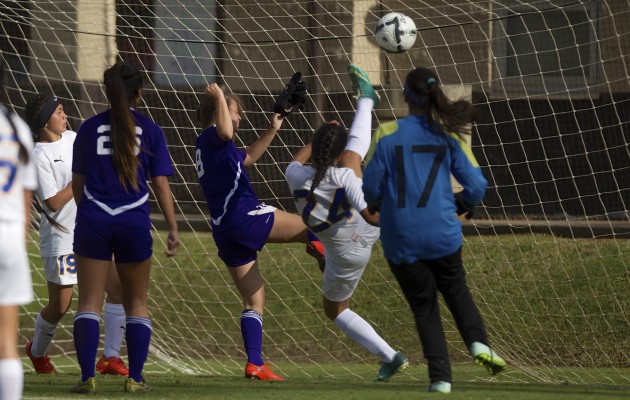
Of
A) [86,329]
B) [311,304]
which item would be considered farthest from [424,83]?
[311,304]

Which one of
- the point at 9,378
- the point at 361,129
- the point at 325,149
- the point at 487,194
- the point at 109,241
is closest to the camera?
the point at 9,378

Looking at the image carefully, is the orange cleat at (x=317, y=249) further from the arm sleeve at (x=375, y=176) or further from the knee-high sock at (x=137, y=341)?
the arm sleeve at (x=375, y=176)

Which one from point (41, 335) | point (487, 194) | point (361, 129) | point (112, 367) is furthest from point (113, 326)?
point (487, 194)

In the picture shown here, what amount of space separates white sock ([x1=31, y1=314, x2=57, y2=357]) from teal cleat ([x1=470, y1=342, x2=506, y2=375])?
321 centimetres

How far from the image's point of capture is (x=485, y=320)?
326 inches

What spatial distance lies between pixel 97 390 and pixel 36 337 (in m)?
1.66

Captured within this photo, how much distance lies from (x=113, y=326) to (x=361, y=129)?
7.17 feet

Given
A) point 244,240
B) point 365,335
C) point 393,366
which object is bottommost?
point 393,366

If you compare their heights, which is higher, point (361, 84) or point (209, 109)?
point (361, 84)

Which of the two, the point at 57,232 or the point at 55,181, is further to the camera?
the point at 57,232

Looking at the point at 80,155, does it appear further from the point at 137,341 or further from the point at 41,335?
the point at 41,335

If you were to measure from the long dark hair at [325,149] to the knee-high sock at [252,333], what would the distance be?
844 millimetres

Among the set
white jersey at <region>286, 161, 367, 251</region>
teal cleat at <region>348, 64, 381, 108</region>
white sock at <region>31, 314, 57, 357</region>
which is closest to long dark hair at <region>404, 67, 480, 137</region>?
teal cleat at <region>348, 64, 381, 108</region>

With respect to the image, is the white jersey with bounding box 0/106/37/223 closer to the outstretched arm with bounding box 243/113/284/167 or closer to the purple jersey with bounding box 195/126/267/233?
the purple jersey with bounding box 195/126/267/233
